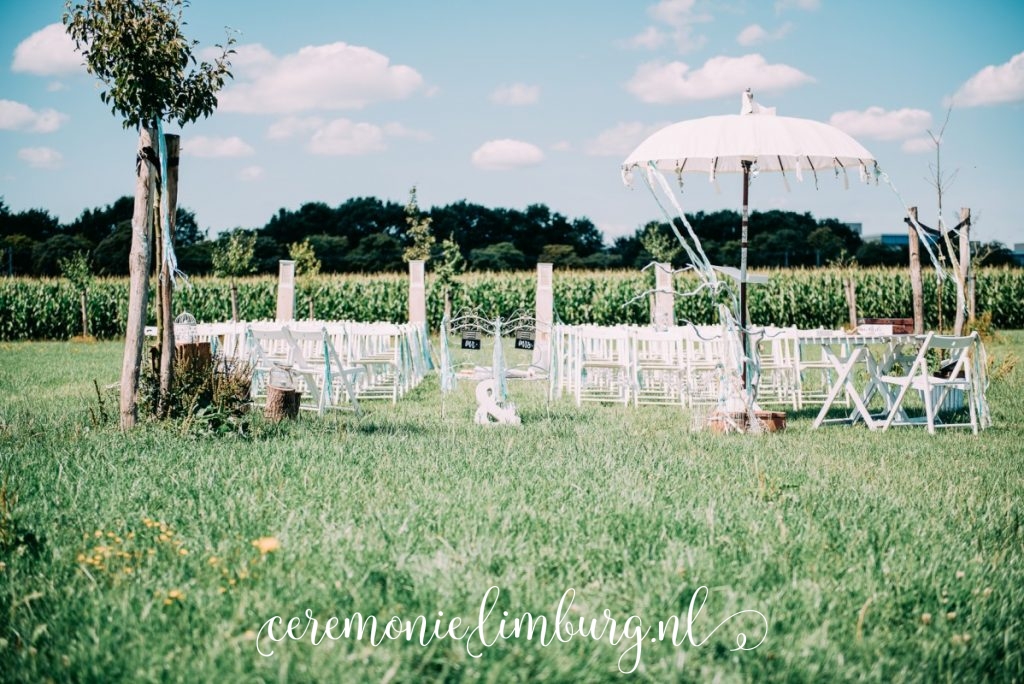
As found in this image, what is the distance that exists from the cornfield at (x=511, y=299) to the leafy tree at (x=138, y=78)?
19.9 meters

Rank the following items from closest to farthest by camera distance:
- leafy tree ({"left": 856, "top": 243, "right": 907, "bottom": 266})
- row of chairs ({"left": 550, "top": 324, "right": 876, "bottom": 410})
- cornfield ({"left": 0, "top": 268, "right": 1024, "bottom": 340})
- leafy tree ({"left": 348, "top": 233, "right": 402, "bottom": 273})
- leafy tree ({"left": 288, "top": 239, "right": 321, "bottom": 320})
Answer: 1. row of chairs ({"left": 550, "top": 324, "right": 876, "bottom": 410})
2. leafy tree ({"left": 288, "top": 239, "right": 321, "bottom": 320})
3. cornfield ({"left": 0, "top": 268, "right": 1024, "bottom": 340})
4. leafy tree ({"left": 856, "top": 243, "right": 907, "bottom": 266})
5. leafy tree ({"left": 348, "top": 233, "right": 402, "bottom": 273})

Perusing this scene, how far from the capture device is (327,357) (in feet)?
31.1

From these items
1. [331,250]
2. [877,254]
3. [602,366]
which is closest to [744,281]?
[602,366]

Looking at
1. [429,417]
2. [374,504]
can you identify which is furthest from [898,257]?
[374,504]

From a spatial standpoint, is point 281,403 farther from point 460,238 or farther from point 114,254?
point 460,238

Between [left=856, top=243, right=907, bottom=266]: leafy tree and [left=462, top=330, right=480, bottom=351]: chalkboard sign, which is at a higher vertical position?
[left=856, top=243, right=907, bottom=266]: leafy tree

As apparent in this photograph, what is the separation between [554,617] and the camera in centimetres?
341

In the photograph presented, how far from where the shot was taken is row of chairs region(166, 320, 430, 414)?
9398mm

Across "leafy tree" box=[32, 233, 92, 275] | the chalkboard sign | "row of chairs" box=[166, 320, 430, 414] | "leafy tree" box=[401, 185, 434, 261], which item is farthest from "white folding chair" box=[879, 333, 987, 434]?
"leafy tree" box=[32, 233, 92, 275]

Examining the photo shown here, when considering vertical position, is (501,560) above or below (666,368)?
below

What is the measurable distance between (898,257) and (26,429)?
51907 millimetres

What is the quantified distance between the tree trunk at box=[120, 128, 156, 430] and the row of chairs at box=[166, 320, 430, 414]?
1.23 metres

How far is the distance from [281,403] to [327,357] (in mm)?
1101

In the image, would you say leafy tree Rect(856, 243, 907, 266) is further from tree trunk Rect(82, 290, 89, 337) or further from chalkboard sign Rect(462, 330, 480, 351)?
chalkboard sign Rect(462, 330, 480, 351)
